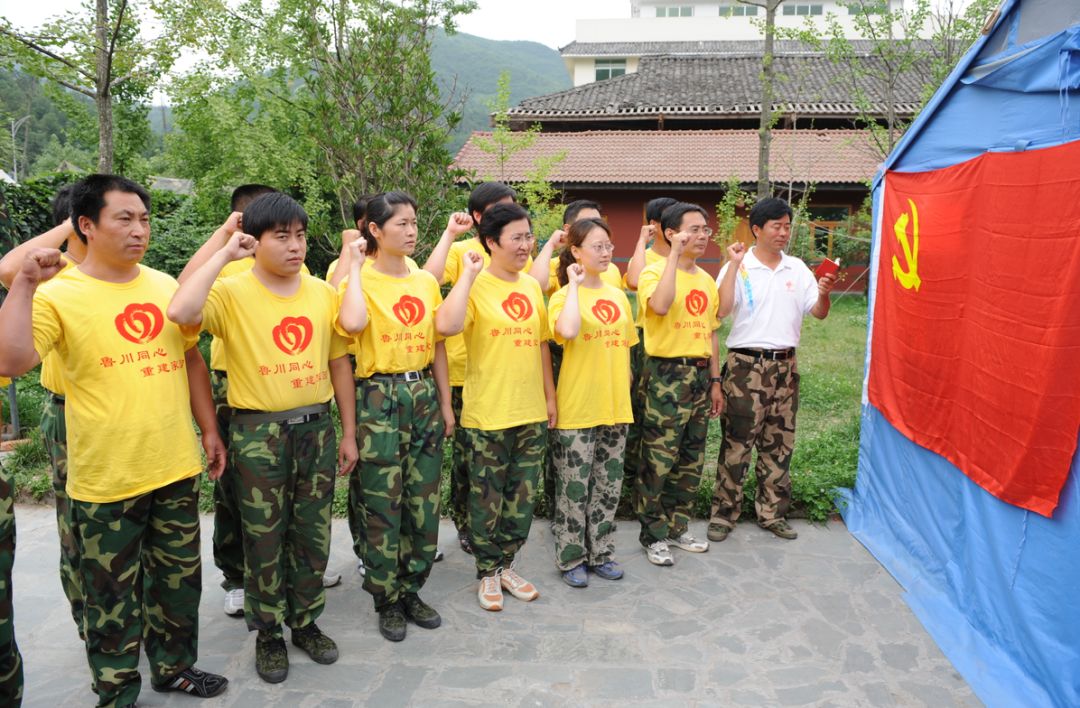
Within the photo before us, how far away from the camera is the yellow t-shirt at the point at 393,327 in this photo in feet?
10.4

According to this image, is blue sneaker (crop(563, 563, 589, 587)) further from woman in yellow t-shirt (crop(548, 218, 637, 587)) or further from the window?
the window

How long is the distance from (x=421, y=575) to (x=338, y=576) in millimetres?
693

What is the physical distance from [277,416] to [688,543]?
2503 millimetres

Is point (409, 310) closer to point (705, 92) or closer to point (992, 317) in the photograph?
point (992, 317)

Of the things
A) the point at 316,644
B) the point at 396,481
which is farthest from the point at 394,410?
the point at 316,644

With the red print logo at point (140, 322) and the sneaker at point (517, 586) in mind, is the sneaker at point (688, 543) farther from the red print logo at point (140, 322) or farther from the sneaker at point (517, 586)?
the red print logo at point (140, 322)

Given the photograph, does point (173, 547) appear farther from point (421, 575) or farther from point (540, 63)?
point (540, 63)

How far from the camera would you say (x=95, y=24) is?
7.18 metres

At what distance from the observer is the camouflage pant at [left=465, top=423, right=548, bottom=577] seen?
3.50 metres

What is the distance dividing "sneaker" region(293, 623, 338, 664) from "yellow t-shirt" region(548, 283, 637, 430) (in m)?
1.46

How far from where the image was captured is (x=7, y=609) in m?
2.33

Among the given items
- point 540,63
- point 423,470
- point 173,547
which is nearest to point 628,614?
point 423,470

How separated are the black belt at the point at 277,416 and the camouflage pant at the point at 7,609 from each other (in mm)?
775

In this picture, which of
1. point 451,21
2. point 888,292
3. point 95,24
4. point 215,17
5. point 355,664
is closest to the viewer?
point 355,664
